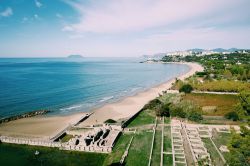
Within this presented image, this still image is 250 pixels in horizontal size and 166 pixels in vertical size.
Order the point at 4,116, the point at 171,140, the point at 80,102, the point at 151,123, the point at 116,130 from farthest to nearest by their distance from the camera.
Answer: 1. the point at 80,102
2. the point at 4,116
3. the point at 151,123
4. the point at 116,130
5. the point at 171,140

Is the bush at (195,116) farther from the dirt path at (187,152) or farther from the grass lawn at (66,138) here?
the grass lawn at (66,138)

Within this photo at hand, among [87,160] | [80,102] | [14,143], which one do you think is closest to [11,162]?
[14,143]

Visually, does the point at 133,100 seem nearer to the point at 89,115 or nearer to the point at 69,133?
the point at 89,115

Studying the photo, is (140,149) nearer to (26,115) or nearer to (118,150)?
(118,150)

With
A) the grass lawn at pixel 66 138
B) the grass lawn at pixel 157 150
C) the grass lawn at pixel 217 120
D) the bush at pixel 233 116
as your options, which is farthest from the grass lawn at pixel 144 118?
the bush at pixel 233 116

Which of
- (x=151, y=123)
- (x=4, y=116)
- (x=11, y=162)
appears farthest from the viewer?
(x=4, y=116)
